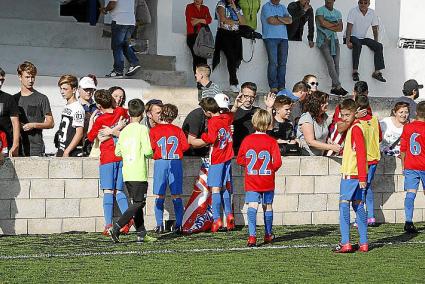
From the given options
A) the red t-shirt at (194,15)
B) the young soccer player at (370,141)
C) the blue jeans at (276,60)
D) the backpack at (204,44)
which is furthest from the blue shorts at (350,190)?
the blue jeans at (276,60)

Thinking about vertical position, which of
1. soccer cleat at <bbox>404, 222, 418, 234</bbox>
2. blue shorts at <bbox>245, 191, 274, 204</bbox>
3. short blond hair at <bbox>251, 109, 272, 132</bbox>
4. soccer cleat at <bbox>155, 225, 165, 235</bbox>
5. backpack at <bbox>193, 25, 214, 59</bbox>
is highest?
backpack at <bbox>193, 25, 214, 59</bbox>

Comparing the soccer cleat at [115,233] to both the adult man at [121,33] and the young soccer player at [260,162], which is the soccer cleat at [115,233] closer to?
the young soccer player at [260,162]

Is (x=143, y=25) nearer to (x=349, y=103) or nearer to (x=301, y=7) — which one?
(x=301, y=7)

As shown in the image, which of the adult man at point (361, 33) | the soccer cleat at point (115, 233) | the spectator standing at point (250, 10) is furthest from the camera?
the adult man at point (361, 33)

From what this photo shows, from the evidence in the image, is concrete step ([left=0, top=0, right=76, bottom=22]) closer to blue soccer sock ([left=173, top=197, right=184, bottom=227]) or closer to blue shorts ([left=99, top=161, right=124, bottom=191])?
blue shorts ([left=99, top=161, right=124, bottom=191])

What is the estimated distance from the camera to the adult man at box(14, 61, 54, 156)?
15492 millimetres

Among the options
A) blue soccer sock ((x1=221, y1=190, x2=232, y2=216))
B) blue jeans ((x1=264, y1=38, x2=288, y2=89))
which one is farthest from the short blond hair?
blue jeans ((x1=264, y1=38, x2=288, y2=89))

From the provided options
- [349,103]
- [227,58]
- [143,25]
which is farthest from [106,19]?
[349,103]

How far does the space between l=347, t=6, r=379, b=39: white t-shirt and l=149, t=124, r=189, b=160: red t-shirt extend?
809 cm

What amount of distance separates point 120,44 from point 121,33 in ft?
0.59

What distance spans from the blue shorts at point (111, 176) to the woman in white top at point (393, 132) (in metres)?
4.06

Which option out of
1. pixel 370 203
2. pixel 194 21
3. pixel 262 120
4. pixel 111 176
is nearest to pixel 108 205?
pixel 111 176

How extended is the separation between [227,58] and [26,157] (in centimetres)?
606

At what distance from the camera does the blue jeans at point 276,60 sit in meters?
20.9
